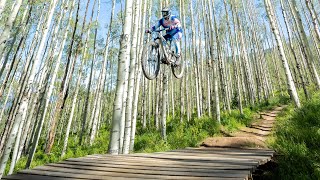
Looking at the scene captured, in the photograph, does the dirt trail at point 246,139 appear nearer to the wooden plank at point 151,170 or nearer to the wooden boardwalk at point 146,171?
the wooden boardwalk at point 146,171

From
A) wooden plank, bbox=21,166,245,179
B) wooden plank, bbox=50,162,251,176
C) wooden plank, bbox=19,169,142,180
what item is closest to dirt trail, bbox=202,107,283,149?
wooden plank, bbox=50,162,251,176

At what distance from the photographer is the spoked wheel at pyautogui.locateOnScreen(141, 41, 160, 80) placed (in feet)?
18.8

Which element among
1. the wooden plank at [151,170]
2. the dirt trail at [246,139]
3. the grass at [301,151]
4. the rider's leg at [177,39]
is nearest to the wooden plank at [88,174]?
the wooden plank at [151,170]

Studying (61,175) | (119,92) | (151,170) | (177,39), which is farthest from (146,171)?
(177,39)

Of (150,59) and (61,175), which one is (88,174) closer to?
(61,175)

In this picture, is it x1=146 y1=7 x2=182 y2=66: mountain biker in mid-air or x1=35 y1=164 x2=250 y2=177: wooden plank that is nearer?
x1=35 y1=164 x2=250 y2=177: wooden plank

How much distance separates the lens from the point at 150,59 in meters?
6.05

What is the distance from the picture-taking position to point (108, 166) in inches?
127

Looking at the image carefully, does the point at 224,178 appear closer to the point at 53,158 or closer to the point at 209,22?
the point at 209,22

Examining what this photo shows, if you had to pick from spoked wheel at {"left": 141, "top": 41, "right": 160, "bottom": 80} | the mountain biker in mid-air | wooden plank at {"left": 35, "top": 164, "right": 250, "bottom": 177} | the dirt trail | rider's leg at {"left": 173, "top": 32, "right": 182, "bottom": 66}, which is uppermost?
the mountain biker in mid-air

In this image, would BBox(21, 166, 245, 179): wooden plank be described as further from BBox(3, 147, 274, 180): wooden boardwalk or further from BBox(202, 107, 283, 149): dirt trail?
BBox(202, 107, 283, 149): dirt trail

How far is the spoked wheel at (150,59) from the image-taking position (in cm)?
574

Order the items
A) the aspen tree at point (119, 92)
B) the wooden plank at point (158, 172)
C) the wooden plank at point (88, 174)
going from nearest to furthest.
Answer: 1. the wooden plank at point (158, 172)
2. the wooden plank at point (88, 174)
3. the aspen tree at point (119, 92)

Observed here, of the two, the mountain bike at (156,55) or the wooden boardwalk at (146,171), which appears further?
the mountain bike at (156,55)
